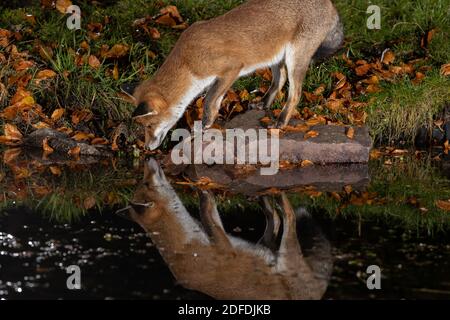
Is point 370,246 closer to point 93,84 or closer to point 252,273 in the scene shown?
point 252,273

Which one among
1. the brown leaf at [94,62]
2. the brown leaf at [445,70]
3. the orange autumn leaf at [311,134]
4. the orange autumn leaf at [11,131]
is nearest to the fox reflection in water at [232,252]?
the orange autumn leaf at [311,134]

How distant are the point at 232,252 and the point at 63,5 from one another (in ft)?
20.8

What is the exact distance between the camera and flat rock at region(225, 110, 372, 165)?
9055mm

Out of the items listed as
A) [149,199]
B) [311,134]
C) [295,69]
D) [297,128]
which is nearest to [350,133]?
[311,134]

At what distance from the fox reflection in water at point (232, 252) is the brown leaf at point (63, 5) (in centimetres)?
443

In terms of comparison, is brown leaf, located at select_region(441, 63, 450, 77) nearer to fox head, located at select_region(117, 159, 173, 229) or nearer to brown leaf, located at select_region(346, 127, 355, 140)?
brown leaf, located at select_region(346, 127, 355, 140)

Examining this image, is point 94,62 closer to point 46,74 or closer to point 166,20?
point 46,74

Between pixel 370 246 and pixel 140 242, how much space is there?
1.73m

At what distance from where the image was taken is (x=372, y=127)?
33.5 ft

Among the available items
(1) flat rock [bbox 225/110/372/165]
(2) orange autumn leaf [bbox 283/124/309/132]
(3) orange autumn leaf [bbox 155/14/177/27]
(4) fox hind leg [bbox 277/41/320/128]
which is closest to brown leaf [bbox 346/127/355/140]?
(1) flat rock [bbox 225/110/372/165]

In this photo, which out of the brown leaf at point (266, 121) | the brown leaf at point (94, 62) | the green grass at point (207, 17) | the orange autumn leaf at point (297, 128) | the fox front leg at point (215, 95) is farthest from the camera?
the brown leaf at point (94, 62)

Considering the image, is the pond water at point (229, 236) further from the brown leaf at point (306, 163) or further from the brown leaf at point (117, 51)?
the brown leaf at point (117, 51)

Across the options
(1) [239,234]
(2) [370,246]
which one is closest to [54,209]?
(1) [239,234]

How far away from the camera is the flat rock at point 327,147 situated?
9.05 m
